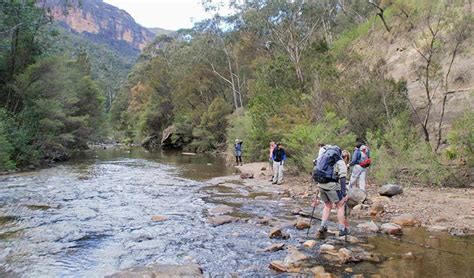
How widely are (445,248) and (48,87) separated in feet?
95.6

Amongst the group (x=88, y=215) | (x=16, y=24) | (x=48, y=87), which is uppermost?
(x=16, y=24)

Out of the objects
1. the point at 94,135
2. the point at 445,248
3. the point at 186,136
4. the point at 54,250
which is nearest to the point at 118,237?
the point at 54,250

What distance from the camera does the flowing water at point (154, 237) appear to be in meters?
7.41

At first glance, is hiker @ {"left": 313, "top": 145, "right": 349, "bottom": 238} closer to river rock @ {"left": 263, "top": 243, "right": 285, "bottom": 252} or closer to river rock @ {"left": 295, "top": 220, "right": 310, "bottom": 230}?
river rock @ {"left": 295, "top": 220, "right": 310, "bottom": 230}

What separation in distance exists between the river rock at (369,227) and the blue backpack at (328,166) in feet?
5.74

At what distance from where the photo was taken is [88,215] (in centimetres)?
1202

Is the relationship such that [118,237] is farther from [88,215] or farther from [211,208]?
[211,208]

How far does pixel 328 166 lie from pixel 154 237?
14.2 feet

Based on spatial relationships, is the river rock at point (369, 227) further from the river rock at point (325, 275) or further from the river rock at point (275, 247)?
the river rock at point (325, 275)

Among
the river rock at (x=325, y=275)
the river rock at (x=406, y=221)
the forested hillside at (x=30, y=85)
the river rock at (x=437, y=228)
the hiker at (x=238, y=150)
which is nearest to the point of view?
the river rock at (x=325, y=275)

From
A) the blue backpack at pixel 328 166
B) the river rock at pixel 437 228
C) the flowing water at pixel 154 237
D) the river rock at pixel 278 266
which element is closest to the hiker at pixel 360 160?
the flowing water at pixel 154 237

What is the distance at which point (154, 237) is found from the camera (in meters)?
→ 9.60

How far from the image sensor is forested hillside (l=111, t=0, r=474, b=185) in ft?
53.9

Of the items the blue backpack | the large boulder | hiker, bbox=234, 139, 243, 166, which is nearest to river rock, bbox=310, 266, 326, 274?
the blue backpack
